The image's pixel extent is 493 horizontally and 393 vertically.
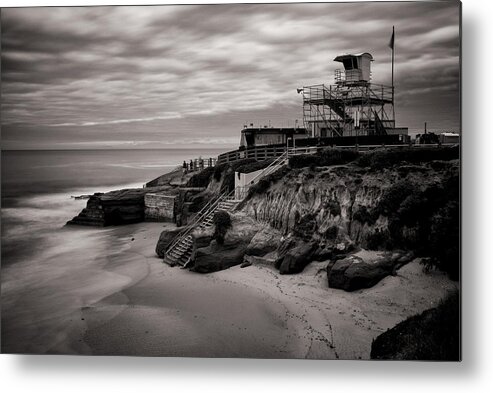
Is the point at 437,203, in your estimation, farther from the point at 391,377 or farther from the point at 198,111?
the point at 198,111

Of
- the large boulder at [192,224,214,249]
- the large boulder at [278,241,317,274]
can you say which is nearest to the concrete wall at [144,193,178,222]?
the large boulder at [192,224,214,249]

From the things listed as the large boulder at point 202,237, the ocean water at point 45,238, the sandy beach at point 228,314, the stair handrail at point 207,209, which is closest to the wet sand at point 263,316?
the sandy beach at point 228,314

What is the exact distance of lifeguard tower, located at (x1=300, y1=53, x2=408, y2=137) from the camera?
686cm

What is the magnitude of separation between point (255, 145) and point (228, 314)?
115 inches

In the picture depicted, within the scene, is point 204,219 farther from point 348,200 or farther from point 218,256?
point 348,200

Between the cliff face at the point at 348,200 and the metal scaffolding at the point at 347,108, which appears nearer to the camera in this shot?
the cliff face at the point at 348,200

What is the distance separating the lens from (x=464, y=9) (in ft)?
21.3

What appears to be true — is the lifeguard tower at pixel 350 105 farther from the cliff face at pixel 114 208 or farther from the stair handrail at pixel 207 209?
the cliff face at pixel 114 208

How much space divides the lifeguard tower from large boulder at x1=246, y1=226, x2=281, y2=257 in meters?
1.96

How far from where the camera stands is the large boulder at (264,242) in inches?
305

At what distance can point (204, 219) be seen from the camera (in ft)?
31.3

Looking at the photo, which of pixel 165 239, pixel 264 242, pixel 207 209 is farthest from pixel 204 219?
pixel 264 242

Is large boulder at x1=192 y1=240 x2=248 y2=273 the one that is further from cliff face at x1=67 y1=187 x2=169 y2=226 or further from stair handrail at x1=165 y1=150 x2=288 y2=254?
cliff face at x1=67 y1=187 x2=169 y2=226

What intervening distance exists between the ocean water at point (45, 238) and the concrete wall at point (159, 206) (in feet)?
10.3
